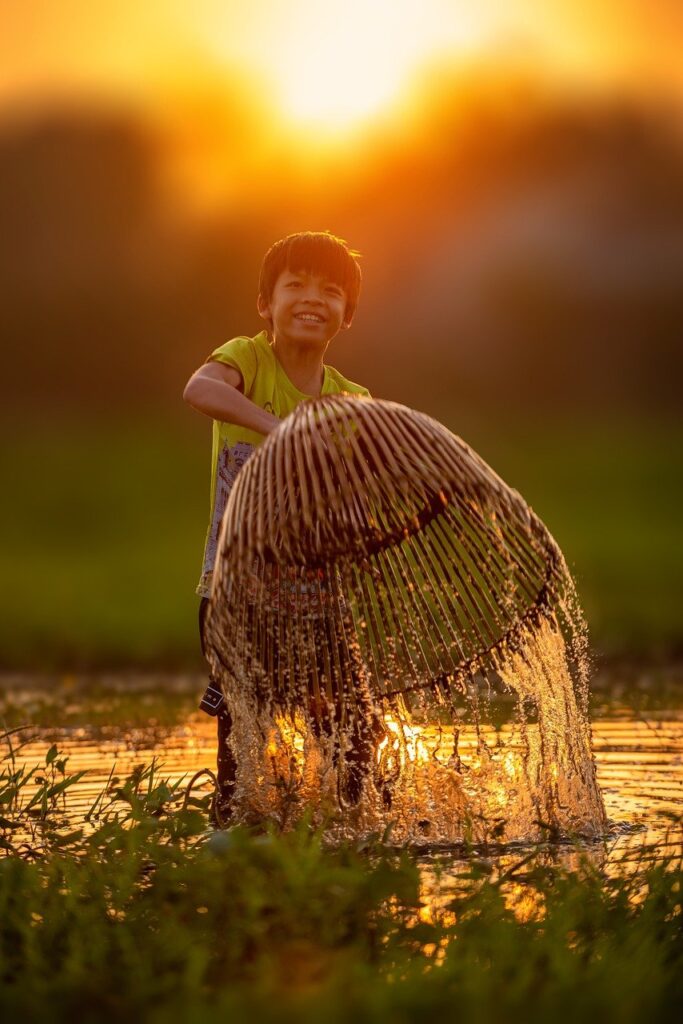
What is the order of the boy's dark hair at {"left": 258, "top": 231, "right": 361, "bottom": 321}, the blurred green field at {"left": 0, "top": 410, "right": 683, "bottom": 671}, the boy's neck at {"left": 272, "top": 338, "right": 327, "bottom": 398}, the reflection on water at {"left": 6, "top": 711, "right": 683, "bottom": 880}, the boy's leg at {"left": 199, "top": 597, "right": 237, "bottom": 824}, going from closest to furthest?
1. the reflection on water at {"left": 6, "top": 711, "right": 683, "bottom": 880}
2. the boy's leg at {"left": 199, "top": 597, "right": 237, "bottom": 824}
3. the boy's dark hair at {"left": 258, "top": 231, "right": 361, "bottom": 321}
4. the boy's neck at {"left": 272, "top": 338, "right": 327, "bottom": 398}
5. the blurred green field at {"left": 0, "top": 410, "right": 683, "bottom": 671}

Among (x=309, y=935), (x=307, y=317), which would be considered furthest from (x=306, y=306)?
(x=309, y=935)

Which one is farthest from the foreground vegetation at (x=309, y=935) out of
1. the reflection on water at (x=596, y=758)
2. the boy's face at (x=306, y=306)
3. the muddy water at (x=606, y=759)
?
the boy's face at (x=306, y=306)

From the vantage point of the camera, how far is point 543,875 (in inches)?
186

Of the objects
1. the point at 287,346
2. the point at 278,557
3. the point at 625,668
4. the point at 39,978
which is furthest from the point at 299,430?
the point at 625,668

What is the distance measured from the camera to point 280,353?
6359 millimetres

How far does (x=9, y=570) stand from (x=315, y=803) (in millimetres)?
13688

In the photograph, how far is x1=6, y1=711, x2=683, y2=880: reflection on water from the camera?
5.28 metres

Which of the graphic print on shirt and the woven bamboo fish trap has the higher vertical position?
the graphic print on shirt

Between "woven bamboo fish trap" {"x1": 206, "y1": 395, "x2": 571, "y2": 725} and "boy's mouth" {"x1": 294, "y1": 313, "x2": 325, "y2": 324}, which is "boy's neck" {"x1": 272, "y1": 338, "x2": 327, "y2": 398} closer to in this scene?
"boy's mouth" {"x1": 294, "y1": 313, "x2": 325, "y2": 324}

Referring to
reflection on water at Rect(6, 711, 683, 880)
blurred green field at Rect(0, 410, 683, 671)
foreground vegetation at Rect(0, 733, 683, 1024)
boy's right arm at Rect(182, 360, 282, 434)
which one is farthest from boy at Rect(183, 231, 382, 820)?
blurred green field at Rect(0, 410, 683, 671)

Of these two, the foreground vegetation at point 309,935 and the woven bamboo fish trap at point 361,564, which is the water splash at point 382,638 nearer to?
the woven bamboo fish trap at point 361,564

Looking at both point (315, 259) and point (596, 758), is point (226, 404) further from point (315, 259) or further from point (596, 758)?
point (596, 758)

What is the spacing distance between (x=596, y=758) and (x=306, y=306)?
2.27m

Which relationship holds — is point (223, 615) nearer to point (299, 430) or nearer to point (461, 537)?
point (299, 430)
